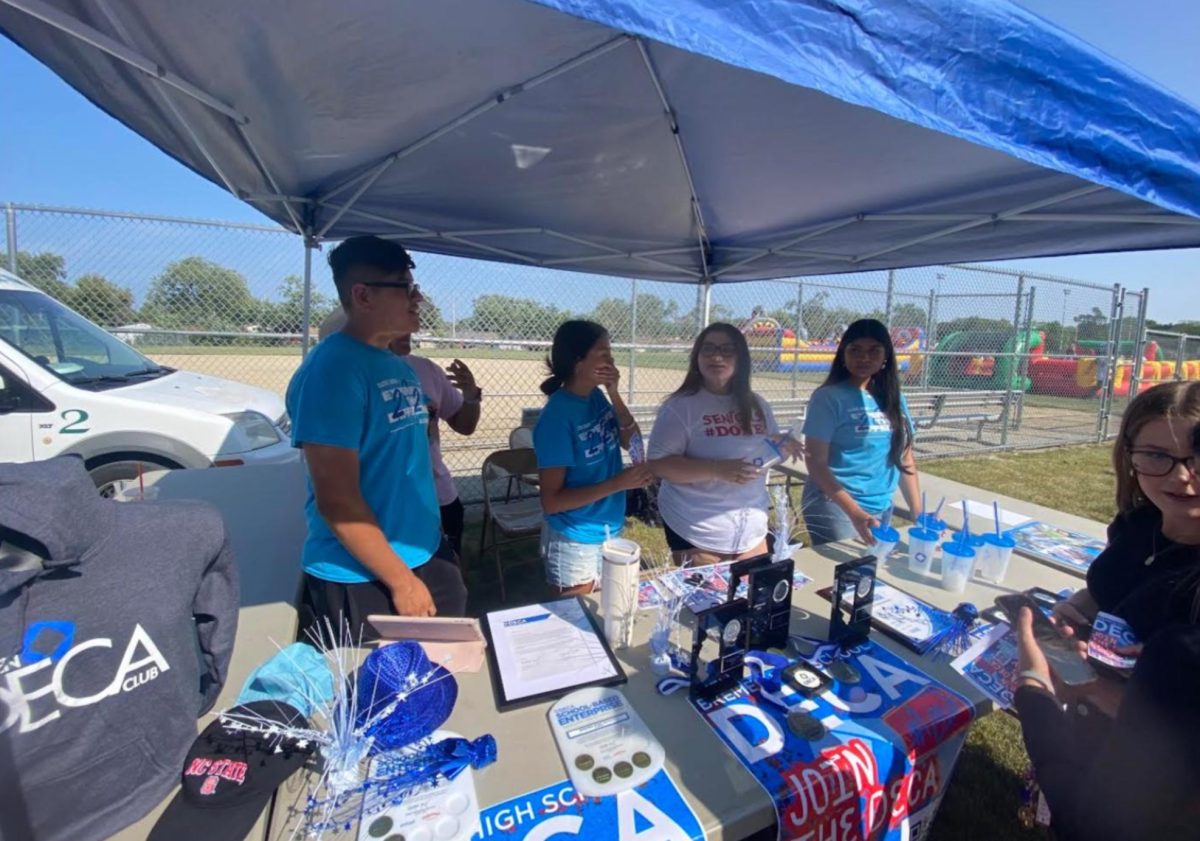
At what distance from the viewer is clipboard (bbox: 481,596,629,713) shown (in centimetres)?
130

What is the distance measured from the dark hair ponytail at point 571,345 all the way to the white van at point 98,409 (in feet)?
10.9

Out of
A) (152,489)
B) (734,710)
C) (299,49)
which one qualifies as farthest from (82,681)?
(152,489)

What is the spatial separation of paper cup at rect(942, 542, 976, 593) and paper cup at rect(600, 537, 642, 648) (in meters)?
1.25

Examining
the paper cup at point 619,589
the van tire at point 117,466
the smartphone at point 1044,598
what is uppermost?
the paper cup at point 619,589

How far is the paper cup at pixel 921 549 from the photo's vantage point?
6.59 feet

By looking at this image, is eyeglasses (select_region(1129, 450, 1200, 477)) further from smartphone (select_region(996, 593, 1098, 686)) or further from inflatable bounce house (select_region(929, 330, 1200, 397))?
inflatable bounce house (select_region(929, 330, 1200, 397))

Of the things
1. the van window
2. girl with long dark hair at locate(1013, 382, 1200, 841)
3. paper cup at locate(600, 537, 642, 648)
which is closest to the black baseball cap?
paper cup at locate(600, 537, 642, 648)

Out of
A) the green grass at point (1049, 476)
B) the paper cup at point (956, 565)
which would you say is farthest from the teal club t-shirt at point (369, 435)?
the green grass at point (1049, 476)

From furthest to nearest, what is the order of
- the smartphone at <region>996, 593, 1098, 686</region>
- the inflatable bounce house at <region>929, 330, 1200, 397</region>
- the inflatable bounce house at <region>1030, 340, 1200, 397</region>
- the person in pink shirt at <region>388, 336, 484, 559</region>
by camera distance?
1. the inflatable bounce house at <region>1030, 340, 1200, 397</region>
2. the inflatable bounce house at <region>929, 330, 1200, 397</region>
3. the person in pink shirt at <region>388, 336, 484, 559</region>
4. the smartphone at <region>996, 593, 1098, 686</region>

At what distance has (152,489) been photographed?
308 centimetres

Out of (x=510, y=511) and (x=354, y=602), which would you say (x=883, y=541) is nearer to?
(x=354, y=602)

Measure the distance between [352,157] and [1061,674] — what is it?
3327mm

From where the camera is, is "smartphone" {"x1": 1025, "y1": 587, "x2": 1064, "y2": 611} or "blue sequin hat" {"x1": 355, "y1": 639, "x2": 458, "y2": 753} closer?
"blue sequin hat" {"x1": 355, "y1": 639, "x2": 458, "y2": 753}

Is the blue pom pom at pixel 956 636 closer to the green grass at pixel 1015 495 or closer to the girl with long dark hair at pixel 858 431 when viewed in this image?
the girl with long dark hair at pixel 858 431
